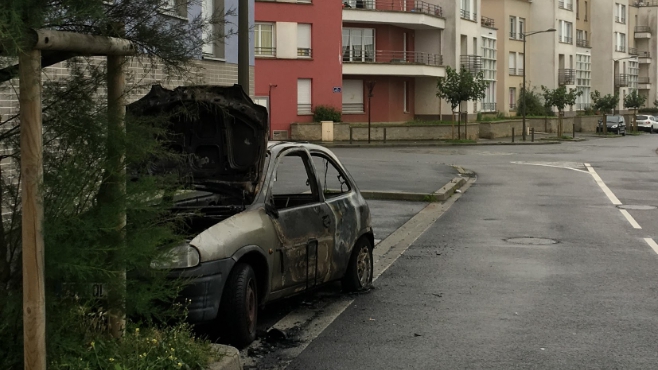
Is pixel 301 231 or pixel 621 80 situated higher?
pixel 621 80

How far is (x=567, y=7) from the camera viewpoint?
3541 inches

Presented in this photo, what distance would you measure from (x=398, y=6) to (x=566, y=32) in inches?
1196

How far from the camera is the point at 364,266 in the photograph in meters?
9.89

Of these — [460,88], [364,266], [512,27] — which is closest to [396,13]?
[460,88]

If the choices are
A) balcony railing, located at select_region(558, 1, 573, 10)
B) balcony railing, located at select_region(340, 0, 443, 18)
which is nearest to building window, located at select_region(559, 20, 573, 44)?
balcony railing, located at select_region(558, 1, 573, 10)

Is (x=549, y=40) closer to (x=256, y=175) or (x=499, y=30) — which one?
(x=499, y=30)

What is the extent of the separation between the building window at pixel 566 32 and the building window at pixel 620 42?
12900mm

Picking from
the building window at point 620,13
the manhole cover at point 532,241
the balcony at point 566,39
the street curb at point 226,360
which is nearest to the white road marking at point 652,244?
the manhole cover at point 532,241

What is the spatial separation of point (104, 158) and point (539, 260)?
317 inches

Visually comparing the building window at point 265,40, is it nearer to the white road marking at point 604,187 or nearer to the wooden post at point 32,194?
the white road marking at point 604,187

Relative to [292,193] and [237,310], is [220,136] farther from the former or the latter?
[237,310]

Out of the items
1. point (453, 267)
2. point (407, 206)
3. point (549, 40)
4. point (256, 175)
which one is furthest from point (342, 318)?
point (549, 40)

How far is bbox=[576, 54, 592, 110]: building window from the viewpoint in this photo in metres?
93.1

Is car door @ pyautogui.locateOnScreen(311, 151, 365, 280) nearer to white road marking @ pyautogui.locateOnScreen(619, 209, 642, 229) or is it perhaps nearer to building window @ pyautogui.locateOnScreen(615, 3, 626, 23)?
white road marking @ pyautogui.locateOnScreen(619, 209, 642, 229)
